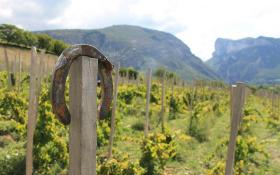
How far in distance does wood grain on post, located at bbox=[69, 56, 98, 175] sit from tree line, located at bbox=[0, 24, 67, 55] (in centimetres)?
6654

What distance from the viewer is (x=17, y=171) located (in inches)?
303

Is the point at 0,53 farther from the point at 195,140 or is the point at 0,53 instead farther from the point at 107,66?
the point at 107,66

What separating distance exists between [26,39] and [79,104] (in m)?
68.6

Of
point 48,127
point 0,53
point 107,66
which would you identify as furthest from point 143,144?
point 0,53

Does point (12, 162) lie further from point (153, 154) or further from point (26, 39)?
point (26, 39)

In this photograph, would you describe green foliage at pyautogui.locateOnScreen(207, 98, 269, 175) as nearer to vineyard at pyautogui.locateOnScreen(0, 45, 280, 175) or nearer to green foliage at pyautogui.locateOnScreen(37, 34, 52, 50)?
vineyard at pyautogui.locateOnScreen(0, 45, 280, 175)

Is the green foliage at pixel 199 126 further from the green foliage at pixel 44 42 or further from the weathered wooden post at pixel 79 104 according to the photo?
Answer: the green foliage at pixel 44 42

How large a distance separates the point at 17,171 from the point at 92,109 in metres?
5.88

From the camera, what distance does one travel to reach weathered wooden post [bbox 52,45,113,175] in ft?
7.46

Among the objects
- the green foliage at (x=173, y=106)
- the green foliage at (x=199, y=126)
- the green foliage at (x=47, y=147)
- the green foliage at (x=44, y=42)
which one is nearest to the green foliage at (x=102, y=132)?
the green foliage at (x=47, y=147)

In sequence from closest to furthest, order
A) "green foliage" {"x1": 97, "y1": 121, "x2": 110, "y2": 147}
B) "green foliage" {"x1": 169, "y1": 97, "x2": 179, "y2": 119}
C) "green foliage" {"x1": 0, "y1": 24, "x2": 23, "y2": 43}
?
"green foliage" {"x1": 97, "y1": 121, "x2": 110, "y2": 147} < "green foliage" {"x1": 169, "y1": 97, "x2": 179, "y2": 119} < "green foliage" {"x1": 0, "y1": 24, "x2": 23, "y2": 43}

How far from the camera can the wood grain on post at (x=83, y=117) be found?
89.4 inches

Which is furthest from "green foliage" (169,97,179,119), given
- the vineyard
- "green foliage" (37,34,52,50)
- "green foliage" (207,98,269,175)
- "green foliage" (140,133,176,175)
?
"green foliage" (37,34,52,50)

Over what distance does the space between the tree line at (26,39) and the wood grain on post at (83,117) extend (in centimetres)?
6654
